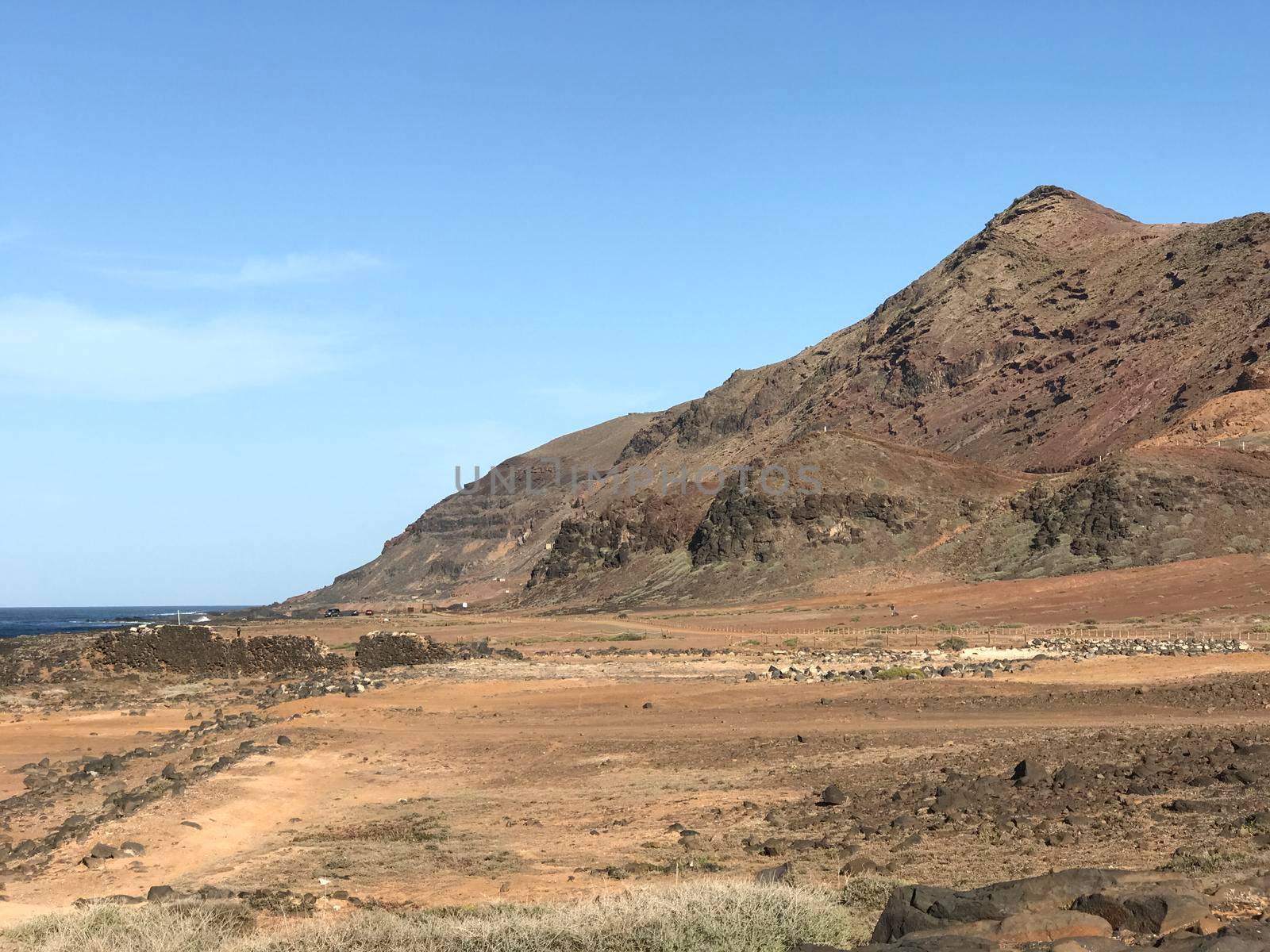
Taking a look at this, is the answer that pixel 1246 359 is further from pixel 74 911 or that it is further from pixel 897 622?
pixel 74 911

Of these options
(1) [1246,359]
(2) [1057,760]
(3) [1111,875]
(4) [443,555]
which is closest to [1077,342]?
(1) [1246,359]

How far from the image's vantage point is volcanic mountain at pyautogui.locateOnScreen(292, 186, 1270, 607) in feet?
236

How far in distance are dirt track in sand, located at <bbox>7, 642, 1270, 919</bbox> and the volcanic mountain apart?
42293 millimetres

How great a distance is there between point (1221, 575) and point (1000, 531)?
1765 cm

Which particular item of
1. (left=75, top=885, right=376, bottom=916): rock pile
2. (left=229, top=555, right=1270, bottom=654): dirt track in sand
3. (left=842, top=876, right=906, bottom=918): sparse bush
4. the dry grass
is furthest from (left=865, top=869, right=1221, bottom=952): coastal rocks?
(left=229, top=555, right=1270, bottom=654): dirt track in sand

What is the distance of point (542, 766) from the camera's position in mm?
20125

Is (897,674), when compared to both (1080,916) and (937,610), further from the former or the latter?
(937,610)

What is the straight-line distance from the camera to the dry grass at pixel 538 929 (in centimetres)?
884

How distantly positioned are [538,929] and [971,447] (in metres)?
109

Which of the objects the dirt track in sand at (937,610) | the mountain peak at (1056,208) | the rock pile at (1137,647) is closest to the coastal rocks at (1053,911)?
the rock pile at (1137,647)

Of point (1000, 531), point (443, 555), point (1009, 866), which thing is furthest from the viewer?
point (443, 555)

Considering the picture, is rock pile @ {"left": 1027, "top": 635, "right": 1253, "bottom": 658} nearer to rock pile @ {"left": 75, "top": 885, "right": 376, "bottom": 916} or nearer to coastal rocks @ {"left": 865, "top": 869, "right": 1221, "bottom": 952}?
coastal rocks @ {"left": 865, "top": 869, "right": 1221, "bottom": 952}

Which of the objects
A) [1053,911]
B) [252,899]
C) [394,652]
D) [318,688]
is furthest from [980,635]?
[1053,911]

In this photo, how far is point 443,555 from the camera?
17088 cm
